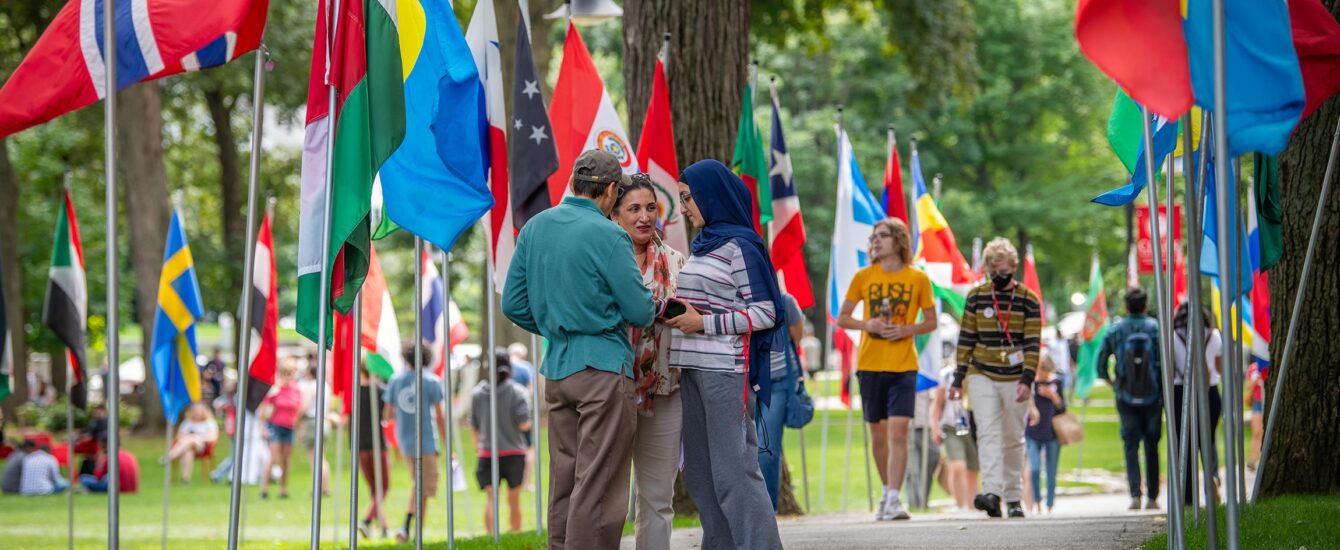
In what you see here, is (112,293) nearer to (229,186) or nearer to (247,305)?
(247,305)

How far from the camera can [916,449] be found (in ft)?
46.6

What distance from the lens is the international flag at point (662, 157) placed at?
1001 centimetres

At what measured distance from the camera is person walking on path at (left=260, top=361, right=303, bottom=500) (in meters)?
19.4

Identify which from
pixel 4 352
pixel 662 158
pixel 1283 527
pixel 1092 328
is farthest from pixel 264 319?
pixel 1092 328

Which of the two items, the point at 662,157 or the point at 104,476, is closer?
the point at 662,157

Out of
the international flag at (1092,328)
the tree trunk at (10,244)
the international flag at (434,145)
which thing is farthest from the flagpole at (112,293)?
the tree trunk at (10,244)

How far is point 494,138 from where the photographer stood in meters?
8.75

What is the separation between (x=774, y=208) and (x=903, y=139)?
1146 inches

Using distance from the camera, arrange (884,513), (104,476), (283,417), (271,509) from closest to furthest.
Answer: (884,513) < (271,509) < (283,417) < (104,476)

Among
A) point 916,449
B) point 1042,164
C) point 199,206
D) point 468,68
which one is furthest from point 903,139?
point 468,68

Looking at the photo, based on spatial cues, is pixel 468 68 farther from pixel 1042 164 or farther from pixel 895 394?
pixel 1042 164

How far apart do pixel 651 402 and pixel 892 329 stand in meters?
4.07

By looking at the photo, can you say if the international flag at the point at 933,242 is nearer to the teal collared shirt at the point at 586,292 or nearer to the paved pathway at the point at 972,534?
the paved pathway at the point at 972,534

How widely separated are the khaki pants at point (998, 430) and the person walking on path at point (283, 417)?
11.2 m
